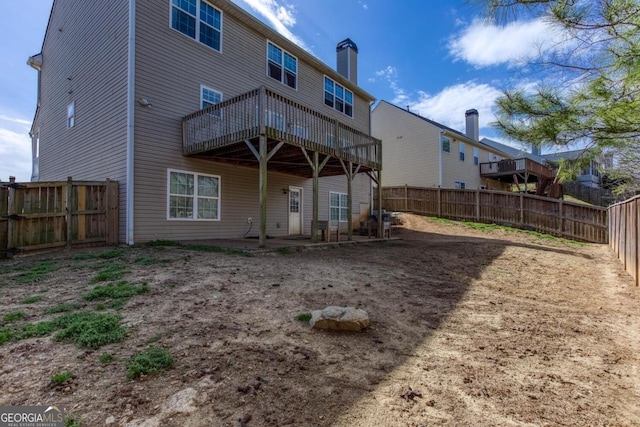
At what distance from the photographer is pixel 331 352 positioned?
301cm

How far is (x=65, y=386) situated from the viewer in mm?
2248

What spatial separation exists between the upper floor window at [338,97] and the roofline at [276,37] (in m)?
0.24

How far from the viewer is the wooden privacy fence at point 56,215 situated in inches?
267

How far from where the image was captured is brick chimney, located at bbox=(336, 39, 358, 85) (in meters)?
16.5

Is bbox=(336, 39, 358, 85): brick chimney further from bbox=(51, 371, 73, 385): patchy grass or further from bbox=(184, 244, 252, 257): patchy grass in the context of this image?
bbox=(51, 371, 73, 385): patchy grass

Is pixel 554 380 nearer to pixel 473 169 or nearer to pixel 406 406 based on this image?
pixel 406 406

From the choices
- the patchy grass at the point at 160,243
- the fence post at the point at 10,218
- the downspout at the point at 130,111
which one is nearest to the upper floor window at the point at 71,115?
the downspout at the point at 130,111

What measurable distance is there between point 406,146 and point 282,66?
12.7 m

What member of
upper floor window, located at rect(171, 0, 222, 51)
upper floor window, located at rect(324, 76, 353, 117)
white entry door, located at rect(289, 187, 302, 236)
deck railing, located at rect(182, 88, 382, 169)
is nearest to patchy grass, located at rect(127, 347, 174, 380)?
deck railing, located at rect(182, 88, 382, 169)

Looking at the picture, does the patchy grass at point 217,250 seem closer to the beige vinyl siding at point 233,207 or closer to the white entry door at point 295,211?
the beige vinyl siding at point 233,207

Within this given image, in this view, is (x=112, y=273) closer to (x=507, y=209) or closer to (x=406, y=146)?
(x=507, y=209)

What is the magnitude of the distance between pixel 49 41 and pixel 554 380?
18853 millimetres

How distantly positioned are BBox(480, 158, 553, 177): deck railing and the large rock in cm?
2373

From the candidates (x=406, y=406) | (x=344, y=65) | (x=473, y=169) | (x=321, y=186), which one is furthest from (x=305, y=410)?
(x=473, y=169)
